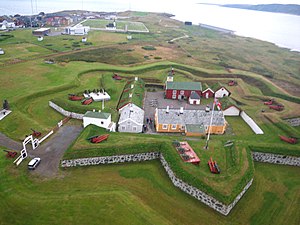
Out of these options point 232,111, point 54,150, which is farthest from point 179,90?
point 54,150

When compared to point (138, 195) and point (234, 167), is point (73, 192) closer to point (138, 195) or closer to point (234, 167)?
point (138, 195)

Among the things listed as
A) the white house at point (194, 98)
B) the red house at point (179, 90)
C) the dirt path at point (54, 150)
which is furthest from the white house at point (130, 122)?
the white house at point (194, 98)

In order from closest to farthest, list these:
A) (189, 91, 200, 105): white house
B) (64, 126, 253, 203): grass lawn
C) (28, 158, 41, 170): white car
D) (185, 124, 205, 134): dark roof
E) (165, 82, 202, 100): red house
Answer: (64, 126, 253, 203): grass lawn → (28, 158, 41, 170): white car → (185, 124, 205, 134): dark roof → (189, 91, 200, 105): white house → (165, 82, 202, 100): red house

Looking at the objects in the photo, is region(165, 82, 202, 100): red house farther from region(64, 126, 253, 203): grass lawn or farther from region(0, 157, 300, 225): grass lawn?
region(0, 157, 300, 225): grass lawn

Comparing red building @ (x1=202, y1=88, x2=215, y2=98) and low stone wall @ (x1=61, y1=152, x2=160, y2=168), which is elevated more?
red building @ (x1=202, y1=88, x2=215, y2=98)

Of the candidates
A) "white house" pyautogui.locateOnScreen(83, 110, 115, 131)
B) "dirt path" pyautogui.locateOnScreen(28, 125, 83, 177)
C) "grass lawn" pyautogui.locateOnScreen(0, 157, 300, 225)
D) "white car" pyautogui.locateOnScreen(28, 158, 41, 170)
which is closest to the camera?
"grass lawn" pyautogui.locateOnScreen(0, 157, 300, 225)

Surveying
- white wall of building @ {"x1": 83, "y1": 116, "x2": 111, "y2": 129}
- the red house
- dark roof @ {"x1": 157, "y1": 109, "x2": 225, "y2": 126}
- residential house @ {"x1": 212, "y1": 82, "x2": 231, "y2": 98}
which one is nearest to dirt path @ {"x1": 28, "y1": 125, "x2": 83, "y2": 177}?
white wall of building @ {"x1": 83, "y1": 116, "x2": 111, "y2": 129}

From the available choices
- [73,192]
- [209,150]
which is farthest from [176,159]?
[73,192]
